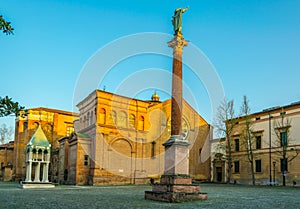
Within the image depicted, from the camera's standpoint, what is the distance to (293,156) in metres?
36.7

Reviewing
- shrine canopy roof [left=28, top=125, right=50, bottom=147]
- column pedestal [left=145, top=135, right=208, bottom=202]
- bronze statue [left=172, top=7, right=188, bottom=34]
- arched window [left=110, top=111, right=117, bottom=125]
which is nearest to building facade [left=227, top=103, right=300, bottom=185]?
arched window [left=110, top=111, right=117, bottom=125]

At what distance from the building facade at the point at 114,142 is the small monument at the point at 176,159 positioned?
19572 mm

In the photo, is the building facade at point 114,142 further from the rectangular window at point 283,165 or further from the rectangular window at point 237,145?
the rectangular window at point 283,165

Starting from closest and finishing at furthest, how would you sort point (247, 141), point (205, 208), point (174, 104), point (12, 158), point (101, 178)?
point (205, 208) → point (174, 104) → point (101, 178) → point (247, 141) → point (12, 158)

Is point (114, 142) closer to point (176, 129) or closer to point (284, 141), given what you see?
point (284, 141)

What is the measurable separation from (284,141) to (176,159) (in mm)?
25880

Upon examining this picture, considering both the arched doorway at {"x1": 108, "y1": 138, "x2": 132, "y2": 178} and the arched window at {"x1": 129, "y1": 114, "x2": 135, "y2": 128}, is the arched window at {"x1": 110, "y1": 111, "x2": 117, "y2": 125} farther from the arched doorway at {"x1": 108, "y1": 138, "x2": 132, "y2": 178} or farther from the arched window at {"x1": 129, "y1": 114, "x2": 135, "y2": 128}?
the arched window at {"x1": 129, "y1": 114, "x2": 135, "y2": 128}

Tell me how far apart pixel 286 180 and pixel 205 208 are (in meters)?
28.1

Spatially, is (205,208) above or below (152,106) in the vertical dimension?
below

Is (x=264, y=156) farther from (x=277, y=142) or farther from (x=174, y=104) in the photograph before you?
(x=174, y=104)

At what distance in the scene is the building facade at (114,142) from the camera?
1419 inches

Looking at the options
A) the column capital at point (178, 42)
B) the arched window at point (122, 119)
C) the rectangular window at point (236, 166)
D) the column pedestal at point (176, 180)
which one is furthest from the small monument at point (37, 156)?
the rectangular window at point (236, 166)

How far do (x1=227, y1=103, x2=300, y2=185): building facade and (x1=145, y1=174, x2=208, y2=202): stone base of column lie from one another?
912 inches

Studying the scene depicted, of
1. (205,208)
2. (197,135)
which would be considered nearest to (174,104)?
(205,208)
